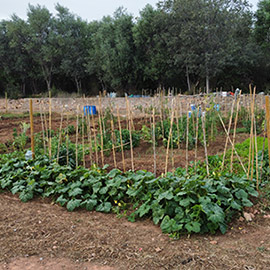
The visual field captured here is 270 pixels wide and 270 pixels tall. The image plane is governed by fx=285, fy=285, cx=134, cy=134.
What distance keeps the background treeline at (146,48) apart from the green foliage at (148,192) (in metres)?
14.0

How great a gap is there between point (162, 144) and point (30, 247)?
3.64 metres

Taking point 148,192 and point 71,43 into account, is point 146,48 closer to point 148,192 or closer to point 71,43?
point 71,43

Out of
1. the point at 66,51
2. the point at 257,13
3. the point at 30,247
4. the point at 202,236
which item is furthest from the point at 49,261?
the point at 257,13

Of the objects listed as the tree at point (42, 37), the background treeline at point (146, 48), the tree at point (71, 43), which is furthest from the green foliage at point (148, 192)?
the tree at point (42, 37)

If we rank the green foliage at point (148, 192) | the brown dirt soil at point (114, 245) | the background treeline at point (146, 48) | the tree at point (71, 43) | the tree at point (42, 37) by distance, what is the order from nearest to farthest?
the brown dirt soil at point (114, 245), the green foliage at point (148, 192), the background treeline at point (146, 48), the tree at point (42, 37), the tree at point (71, 43)

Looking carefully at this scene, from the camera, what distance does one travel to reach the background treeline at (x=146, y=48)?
681 inches

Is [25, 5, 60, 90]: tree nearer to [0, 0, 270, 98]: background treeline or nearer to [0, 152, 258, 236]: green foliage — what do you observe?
[0, 0, 270, 98]: background treeline

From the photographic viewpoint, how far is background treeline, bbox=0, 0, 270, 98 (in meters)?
17.3

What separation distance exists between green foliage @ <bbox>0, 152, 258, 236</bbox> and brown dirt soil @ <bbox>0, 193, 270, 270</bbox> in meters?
0.12

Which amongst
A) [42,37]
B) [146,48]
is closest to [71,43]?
[42,37]

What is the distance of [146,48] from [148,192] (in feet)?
58.4

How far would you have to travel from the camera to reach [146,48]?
63.6 ft

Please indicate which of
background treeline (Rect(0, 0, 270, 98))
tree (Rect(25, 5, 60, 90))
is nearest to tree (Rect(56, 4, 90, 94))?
background treeline (Rect(0, 0, 270, 98))

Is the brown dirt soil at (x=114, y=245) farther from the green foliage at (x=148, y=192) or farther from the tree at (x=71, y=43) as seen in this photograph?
the tree at (x=71, y=43)
